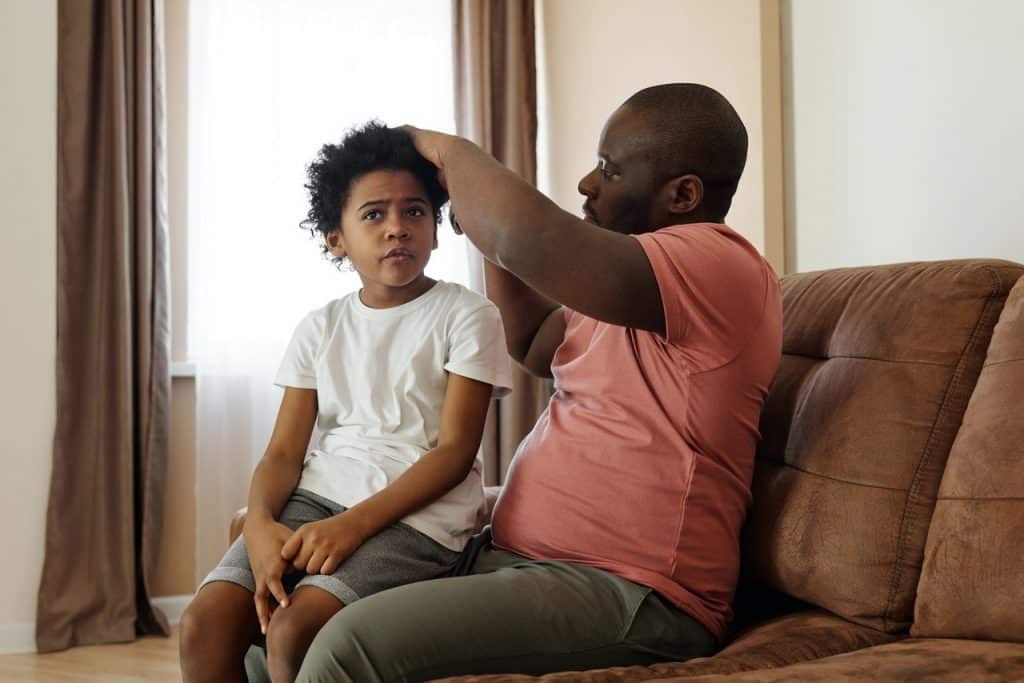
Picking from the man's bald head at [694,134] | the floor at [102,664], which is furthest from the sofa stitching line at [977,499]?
the floor at [102,664]

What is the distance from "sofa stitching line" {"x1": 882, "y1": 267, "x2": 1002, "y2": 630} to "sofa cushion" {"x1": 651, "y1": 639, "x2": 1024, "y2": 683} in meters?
0.13

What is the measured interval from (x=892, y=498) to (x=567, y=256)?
0.52 metres

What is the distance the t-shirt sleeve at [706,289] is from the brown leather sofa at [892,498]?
22 centimetres

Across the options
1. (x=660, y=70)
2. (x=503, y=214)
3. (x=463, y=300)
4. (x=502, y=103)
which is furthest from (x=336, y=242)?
(x=502, y=103)

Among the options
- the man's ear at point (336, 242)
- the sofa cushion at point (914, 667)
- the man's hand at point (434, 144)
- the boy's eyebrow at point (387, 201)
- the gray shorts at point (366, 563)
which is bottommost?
the sofa cushion at point (914, 667)

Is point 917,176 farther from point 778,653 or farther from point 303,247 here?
point 303,247

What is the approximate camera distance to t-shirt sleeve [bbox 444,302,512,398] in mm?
1530

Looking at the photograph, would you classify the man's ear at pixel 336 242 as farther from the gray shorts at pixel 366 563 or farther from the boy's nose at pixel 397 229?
the gray shorts at pixel 366 563

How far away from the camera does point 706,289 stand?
1276mm

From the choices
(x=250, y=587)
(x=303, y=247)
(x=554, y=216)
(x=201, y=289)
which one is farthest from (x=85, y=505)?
(x=554, y=216)

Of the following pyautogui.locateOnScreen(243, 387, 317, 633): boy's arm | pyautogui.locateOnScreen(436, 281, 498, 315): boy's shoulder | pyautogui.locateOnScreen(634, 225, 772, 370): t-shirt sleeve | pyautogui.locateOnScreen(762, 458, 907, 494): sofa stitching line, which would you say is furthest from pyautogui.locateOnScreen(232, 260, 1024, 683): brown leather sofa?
pyautogui.locateOnScreen(436, 281, 498, 315): boy's shoulder

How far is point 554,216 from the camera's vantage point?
1.23 metres

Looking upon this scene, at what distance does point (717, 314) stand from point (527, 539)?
38cm

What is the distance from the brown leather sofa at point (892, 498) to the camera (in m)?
1.18
